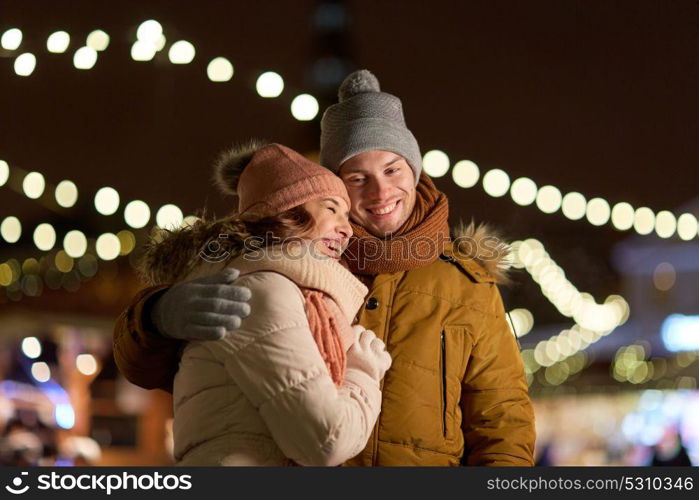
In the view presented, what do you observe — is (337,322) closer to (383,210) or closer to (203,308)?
(203,308)

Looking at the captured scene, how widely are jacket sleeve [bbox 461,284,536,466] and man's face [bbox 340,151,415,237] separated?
43 centimetres

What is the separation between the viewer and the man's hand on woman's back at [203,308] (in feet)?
8.41

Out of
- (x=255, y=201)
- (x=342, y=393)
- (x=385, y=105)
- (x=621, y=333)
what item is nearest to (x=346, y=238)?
(x=255, y=201)

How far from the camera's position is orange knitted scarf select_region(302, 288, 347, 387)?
8.61 ft

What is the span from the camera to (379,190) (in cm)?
327

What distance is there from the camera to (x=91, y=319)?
877 inches

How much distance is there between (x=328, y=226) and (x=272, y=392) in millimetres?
547

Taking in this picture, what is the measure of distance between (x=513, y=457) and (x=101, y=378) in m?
15.4

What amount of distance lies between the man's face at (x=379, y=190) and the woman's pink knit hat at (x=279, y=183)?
0.33 m

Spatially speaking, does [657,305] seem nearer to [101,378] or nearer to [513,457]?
[101,378]

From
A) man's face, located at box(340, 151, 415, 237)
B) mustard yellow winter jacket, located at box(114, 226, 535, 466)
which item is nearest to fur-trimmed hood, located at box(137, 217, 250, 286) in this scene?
mustard yellow winter jacket, located at box(114, 226, 535, 466)
